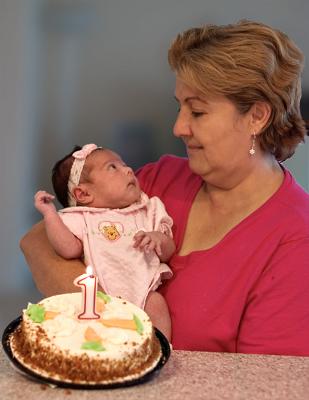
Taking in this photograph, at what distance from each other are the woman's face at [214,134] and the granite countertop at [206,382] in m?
0.71

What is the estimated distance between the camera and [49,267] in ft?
5.88

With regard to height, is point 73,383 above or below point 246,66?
below

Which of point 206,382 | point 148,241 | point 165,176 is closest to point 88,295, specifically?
point 206,382

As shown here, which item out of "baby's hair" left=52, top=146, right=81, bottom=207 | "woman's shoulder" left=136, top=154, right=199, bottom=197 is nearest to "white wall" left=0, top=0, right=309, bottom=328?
"woman's shoulder" left=136, top=154, right=199, bottom=197

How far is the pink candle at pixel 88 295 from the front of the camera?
111 centimetres

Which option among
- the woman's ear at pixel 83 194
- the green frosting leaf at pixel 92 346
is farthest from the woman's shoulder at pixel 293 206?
the green frosting leaf at pixel 92 346

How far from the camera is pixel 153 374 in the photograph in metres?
1.07

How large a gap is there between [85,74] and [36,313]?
6.43ft

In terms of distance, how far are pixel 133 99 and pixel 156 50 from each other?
25cm

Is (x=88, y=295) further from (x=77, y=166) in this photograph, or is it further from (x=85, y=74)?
(x=85, y=74)

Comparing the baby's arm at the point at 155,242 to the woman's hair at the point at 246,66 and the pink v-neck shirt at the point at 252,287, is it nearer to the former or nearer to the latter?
the pink v-neck shirt at the point at 252,287

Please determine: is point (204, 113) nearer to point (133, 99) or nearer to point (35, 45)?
point (133, 99)

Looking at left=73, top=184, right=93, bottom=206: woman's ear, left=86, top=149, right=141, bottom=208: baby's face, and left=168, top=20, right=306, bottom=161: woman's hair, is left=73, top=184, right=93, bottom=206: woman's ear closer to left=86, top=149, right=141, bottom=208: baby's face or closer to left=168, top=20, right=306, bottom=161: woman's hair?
left=86, top=149, right=141, bottom=208: baby's face

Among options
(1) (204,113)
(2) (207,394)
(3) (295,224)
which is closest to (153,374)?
(2) (207,394)
